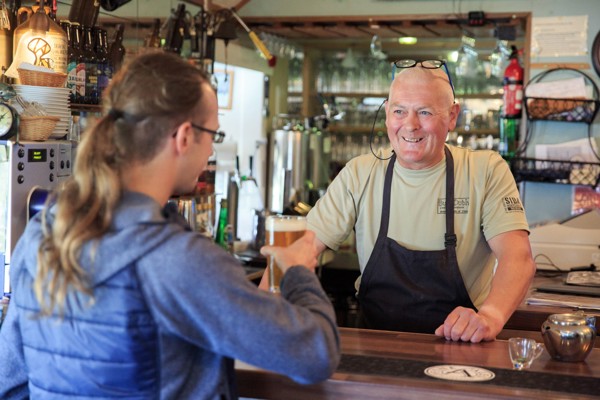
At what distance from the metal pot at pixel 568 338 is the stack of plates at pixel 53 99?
1.93 metres

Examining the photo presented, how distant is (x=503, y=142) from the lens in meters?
6.08

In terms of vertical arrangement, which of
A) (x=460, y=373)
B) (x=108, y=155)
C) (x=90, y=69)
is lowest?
(x=460, y=373)

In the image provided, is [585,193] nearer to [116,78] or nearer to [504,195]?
[504,195]

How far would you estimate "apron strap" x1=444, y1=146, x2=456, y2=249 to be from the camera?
9.93 feet

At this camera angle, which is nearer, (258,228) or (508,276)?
(508,276)

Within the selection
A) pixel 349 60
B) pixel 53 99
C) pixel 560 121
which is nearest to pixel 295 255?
pixel 53 99

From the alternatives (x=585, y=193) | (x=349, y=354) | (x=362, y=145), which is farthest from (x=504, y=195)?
(x=362, y=145)

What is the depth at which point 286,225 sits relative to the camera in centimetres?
222

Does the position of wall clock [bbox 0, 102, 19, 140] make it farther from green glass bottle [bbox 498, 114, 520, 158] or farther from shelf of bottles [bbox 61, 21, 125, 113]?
green glass bottle [bbox 498, 114, 520, 158]

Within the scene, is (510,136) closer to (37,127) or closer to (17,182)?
(37,127)

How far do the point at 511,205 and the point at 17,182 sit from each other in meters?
1.66

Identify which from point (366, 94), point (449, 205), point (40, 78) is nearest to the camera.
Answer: point (449, 205)

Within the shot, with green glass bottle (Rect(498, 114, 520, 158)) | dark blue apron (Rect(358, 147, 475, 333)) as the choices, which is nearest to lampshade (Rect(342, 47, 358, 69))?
green glass bottle (Rect(498, 114, 520, 158))

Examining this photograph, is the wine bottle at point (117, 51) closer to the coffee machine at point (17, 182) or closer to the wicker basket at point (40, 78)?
the wicker basket at point (40, 78)
